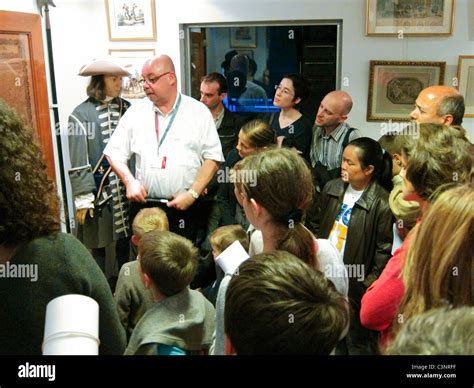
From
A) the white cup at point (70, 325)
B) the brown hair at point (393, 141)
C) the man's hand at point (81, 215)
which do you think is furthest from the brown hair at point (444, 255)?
the man's hand at point (81, 215)

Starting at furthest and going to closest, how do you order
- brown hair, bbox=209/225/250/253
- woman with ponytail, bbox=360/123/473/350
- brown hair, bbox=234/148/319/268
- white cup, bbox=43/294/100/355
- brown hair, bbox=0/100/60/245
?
brown hair, bbox=209/225/250/253 < brown hair, bbox=234/148/319/268 < woman with ponytail, bbox=360/123/473/350 < brown hair, bbox=0/100/60/245 < white cup, bbox=43/294/100/355

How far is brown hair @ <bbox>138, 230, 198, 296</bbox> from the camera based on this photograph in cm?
116

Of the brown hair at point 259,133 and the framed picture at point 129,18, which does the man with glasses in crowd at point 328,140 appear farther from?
the framed picture at point 129,18

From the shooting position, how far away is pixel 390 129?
1354mm

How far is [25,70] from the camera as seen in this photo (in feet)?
4.42

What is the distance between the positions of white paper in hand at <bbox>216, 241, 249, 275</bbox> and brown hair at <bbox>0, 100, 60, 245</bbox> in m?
0.46

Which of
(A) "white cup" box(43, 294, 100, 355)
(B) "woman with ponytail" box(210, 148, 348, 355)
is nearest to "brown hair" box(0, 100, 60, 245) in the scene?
(A) "white cup" box(43, 294, 100, 355)

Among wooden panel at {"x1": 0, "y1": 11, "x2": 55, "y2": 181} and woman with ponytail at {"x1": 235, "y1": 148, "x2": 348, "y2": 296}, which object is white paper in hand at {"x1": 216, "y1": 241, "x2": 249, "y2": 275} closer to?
woman with ponytail at {"x1": 235, "y1": 148, "x2": 348, "y2": 296}

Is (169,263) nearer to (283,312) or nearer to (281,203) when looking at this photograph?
(281,203)

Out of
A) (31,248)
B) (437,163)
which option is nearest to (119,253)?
(31,248)

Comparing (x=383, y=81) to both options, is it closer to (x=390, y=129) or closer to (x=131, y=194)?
(x=390, y=129)

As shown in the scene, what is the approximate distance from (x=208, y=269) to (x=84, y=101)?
23.8 inches

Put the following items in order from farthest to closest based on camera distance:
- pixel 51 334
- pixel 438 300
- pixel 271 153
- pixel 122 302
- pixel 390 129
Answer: pixel 390 129 → pixel 122 302 → pixel 271 153 → pixel 438 300 → pixel 51 334

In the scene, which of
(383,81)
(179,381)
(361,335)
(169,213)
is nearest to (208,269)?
(169,213)
